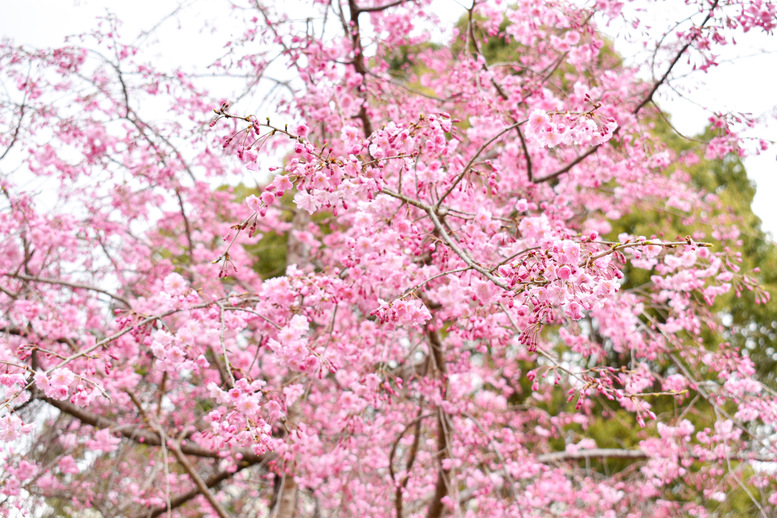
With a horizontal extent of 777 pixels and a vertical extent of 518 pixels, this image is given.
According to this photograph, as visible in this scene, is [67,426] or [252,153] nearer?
[252,153]

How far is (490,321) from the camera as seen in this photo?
8.13 feet

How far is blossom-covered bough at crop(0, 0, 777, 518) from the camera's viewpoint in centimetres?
205

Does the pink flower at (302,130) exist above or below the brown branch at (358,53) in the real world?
below

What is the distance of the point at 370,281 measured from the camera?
2611 mm

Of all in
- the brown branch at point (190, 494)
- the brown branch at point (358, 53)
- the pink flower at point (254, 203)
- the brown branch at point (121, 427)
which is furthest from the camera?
the brown branch at point (190, 494)

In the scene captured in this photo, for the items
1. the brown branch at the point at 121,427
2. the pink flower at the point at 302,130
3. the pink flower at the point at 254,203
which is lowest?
the brown branch at the point at 121,427

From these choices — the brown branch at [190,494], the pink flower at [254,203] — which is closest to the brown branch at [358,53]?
the pink flower at [254,203]

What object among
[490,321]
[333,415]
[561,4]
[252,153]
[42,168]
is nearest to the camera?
[252,153]

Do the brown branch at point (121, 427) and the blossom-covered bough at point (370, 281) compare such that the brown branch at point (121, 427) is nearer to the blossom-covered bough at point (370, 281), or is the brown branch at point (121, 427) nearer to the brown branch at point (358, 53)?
the blossom-covered bough at point (370, 281)

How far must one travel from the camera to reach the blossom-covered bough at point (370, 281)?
2.05 metres

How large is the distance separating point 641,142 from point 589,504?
3.43m

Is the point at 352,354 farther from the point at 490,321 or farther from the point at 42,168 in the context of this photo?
→ the point at 42,168

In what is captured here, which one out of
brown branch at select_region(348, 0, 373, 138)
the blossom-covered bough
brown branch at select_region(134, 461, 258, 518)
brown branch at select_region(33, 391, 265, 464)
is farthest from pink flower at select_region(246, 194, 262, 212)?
brown branch at select_region(134, 461, 258, 518)

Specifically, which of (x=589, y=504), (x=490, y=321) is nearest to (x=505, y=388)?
(x=589, y=504)
